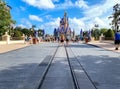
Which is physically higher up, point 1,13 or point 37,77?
point 1,13

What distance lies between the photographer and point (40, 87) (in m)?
9.27

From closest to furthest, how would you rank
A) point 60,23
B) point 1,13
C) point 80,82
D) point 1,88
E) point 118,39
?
point 1,88, point 80,82, point 118,39, point 1,13, point 60,23

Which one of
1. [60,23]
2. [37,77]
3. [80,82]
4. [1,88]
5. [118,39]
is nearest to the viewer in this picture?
[1,88]

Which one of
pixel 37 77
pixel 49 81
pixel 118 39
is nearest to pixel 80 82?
pixel 49 81

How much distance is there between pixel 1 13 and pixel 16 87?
4229cm

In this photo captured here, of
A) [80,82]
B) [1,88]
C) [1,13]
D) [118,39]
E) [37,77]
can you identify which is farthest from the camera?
[1,13]

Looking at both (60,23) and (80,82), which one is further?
(60,23)

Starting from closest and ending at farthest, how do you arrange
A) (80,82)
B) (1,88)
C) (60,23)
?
1. (1,88)
2. (80,82)
3. (60,23)

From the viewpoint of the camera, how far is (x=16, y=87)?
9258 mm

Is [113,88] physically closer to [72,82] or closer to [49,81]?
[72,82]

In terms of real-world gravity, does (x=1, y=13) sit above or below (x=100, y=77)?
above

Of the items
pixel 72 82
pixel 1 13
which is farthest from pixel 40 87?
pixel 1 13

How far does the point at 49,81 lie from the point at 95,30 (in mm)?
127240

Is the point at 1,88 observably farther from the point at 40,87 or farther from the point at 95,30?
the point at 95,30
